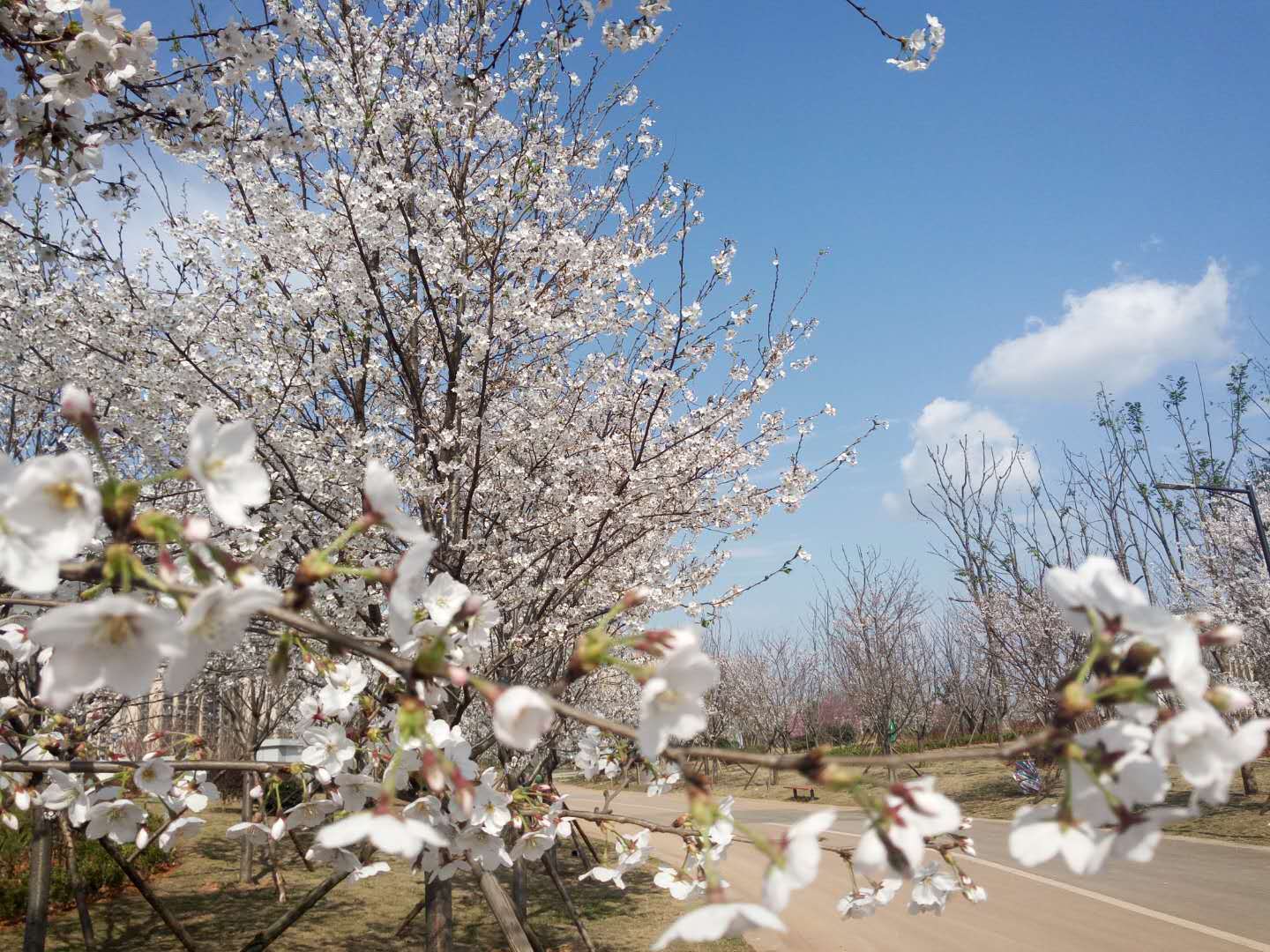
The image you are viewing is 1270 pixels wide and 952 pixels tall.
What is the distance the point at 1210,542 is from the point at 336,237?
19339 millimetres

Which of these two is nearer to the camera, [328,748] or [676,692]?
[676,692]

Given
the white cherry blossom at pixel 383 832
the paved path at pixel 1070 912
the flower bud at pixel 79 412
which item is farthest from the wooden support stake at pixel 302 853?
the paved path at pixel 1070 912

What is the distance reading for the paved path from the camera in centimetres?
608

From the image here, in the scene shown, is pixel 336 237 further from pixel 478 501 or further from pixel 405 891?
pixel 405 891

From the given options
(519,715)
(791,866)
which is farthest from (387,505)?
(791,866)

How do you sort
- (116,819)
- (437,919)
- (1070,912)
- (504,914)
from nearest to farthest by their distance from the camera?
(116,819) → (504,914) → (437,919) → (1070,912)

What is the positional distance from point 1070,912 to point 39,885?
8.17m

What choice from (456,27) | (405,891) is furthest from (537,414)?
(405,891)

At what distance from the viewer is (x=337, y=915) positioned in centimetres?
800

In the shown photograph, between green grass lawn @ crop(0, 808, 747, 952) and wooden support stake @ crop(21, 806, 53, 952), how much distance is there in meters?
1.61

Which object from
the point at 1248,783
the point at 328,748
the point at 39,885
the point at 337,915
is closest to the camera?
the point at 328,748

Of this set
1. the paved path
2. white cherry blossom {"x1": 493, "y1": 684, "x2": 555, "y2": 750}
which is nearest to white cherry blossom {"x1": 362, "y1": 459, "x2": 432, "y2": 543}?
white cherry blossom {"x1": 493, "y1": 684, "x2": 555, "y2": 750}

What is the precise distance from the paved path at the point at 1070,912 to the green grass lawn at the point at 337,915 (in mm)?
968

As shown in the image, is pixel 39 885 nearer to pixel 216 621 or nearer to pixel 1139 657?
pixel 216 621
